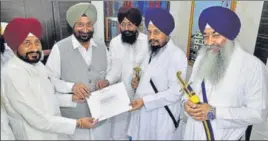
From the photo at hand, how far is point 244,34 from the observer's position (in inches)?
32.8

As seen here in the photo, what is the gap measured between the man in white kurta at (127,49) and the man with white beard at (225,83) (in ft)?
0.91

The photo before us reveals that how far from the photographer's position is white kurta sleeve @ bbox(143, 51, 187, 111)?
845 mm

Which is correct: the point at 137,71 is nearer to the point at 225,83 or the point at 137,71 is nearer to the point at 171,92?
the point at 171,92

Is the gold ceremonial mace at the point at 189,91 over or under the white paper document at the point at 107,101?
over

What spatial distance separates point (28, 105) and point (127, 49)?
448mm

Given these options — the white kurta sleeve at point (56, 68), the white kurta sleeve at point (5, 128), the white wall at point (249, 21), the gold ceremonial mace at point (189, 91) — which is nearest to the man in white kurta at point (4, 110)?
the white kurta sleeve at point (5, 128)

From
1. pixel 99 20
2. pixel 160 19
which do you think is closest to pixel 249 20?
pixel 160 19

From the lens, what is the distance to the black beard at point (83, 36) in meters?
0.82

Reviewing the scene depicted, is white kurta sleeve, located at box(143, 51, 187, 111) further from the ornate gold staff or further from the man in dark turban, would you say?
the man in dark turban

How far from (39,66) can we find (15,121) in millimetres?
180

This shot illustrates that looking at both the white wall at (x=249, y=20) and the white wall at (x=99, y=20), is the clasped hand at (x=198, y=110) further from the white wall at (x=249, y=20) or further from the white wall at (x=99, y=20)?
the white wall at (x=99, y=20)

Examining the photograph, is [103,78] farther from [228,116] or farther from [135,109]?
[228,116]

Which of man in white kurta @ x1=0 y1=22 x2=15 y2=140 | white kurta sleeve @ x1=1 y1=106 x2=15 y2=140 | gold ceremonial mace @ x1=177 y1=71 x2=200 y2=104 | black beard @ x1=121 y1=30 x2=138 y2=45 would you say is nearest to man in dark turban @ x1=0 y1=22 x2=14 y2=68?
man in white kurta @ x1=0 y1=22 x2=15 y2=140

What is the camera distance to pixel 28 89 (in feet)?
2.29
